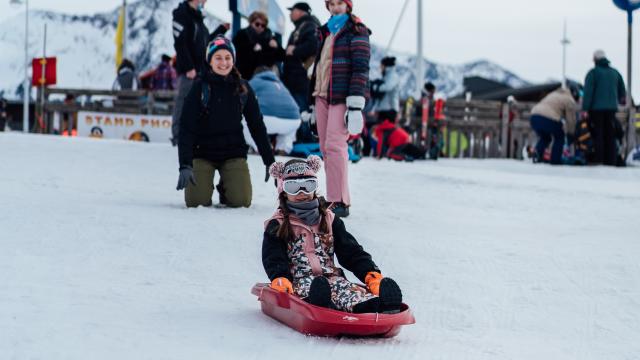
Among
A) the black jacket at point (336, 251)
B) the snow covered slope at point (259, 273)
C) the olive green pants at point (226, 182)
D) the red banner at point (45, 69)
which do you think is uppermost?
the red banner at point (45, 69)

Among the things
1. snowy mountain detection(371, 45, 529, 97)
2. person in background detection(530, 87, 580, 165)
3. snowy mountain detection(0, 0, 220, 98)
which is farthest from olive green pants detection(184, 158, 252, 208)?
snowy mountain detection(0, 0, 220, 98)

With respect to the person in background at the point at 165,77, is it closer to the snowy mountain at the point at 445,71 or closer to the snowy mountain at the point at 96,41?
the snowy mountain at the point at 445,71

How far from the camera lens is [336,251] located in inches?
143

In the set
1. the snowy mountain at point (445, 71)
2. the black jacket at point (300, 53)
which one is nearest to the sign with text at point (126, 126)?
the black jacket at point (300, 53)

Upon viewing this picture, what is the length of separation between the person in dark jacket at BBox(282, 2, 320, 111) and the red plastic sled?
6624mm

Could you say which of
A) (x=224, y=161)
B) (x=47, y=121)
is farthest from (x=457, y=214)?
(x=47, y=121)

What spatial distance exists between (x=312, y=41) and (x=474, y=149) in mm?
9206

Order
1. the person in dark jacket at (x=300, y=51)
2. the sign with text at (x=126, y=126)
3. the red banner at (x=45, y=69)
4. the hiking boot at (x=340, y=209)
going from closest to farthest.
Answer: the hiking boot at (x=340, y=209) → the person in dark jacket at (x=300, y=51) → the sign with text at (x=126, y=126) → the red banner at (x=45, y=69)

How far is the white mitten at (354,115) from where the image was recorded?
6141mm

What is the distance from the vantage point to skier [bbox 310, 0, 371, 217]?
6238mm

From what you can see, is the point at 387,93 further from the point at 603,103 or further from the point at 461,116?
the point at 461,116

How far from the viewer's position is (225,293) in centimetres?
393

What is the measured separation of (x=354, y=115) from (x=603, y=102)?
360 inches

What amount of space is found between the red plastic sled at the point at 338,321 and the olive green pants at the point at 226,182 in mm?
3446
